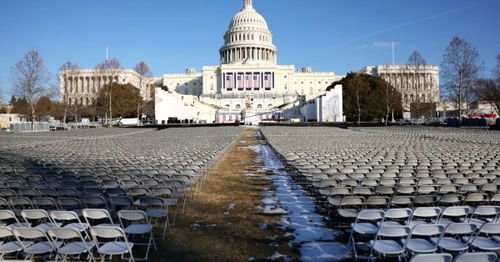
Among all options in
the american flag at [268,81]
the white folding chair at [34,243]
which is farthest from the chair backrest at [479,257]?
the american flag at [268,81]

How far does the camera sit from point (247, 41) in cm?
14838

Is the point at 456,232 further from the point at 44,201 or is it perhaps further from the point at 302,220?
the point at 44,201

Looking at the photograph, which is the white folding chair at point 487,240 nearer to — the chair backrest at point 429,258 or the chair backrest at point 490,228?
the chair backrest at point 490,228

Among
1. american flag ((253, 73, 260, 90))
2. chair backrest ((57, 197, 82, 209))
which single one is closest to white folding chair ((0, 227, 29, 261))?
chair backrest ((57, 197, 82, 209))

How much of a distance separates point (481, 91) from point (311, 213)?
53107 mm

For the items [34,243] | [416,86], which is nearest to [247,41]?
[416,86]

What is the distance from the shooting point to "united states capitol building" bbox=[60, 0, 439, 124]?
316ft

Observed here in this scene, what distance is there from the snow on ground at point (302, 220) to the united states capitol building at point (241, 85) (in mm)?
76270

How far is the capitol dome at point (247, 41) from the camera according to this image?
149 metres

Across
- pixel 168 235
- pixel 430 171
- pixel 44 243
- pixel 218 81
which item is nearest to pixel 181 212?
pixel 168 235

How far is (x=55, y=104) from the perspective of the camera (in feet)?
289

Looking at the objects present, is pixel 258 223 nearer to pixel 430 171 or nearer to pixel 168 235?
pixel 168 235

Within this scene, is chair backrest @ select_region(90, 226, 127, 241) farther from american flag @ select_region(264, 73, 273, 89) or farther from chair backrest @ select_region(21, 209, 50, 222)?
american flag @ select_region(264, 73, 273, 89)

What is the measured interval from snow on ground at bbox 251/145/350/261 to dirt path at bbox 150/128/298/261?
0.85 ft
